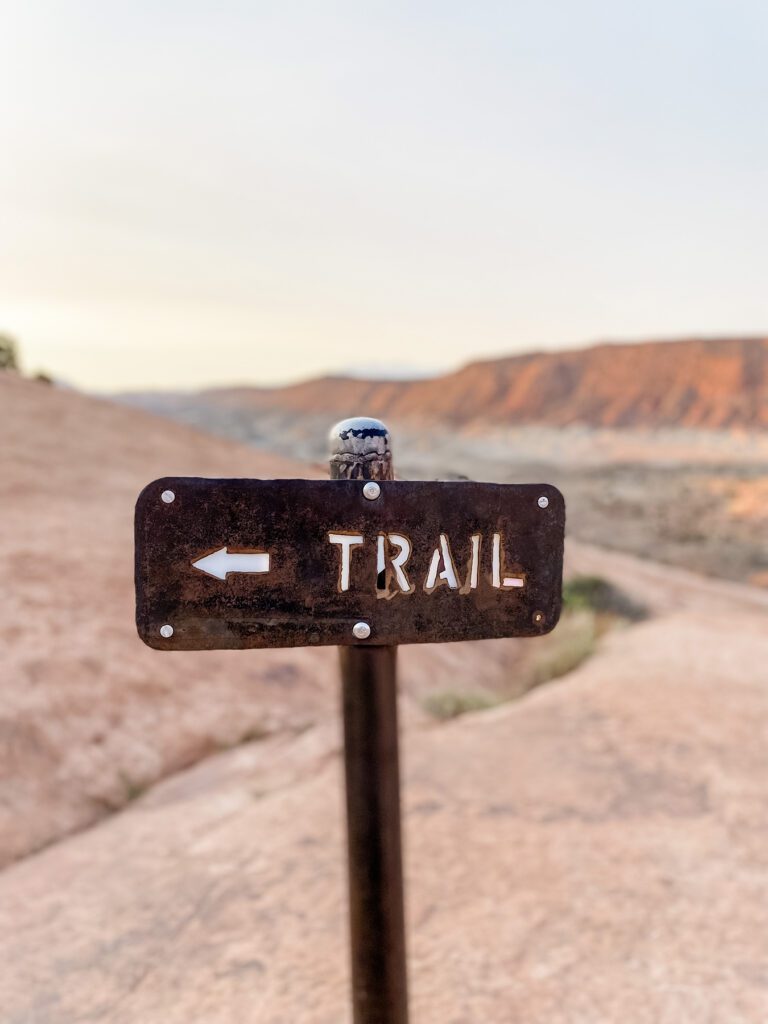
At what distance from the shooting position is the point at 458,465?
42.8 metres

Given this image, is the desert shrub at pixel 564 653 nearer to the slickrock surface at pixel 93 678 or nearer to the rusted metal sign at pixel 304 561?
the slickrock surface at pixel 93 678

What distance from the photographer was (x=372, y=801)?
185 cm

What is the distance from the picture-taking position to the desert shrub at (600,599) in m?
9.91

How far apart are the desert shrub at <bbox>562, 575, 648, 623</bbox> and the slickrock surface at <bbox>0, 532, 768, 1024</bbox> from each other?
406cm

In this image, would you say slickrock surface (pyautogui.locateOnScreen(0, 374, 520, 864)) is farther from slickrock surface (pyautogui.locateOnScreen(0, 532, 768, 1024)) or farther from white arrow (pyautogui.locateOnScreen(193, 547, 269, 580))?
white arrow (pyautogui.locateOnScreen(193, 547, 269, 580))

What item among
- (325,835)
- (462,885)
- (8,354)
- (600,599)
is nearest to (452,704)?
(325,835)

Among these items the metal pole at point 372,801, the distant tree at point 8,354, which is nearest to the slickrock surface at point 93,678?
the metal pole at point 372,801

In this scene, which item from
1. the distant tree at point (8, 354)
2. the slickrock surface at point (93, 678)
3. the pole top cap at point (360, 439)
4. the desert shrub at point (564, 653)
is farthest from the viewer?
the distant tree at point (8, 354)

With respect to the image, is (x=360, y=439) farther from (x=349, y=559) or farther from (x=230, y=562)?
(x=230, y=562)

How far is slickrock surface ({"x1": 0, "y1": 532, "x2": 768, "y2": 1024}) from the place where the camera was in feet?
9.82

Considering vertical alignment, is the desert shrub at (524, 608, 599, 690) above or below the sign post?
below

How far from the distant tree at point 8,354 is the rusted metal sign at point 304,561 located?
16.1 meters

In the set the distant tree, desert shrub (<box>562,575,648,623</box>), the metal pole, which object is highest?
the distant tree

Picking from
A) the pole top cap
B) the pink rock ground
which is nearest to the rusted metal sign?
the pole top cap
